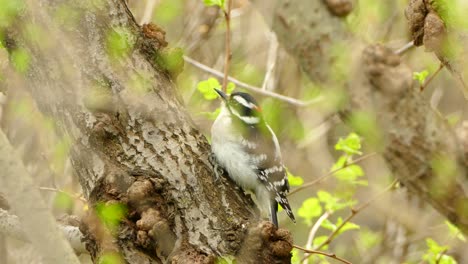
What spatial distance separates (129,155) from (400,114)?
307 centimetres

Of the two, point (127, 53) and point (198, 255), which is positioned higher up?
point (127, 53)

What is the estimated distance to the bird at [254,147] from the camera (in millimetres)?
4520

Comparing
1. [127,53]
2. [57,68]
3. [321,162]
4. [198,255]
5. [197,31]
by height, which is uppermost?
[197,31]

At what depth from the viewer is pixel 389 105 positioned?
5.84 m

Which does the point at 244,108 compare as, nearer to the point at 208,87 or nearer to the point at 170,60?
the point at 208,87

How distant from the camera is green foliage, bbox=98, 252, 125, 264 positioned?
302 centimetres

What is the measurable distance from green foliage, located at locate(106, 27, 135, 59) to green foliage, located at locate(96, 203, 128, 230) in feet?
1.98

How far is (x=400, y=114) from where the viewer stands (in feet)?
19.1

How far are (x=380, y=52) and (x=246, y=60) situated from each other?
1.95 m

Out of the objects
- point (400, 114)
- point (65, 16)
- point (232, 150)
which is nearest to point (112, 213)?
point (65, 16)

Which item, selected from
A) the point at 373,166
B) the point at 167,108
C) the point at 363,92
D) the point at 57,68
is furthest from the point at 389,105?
the point at 57,68

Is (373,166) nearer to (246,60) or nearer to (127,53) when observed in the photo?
(246,60)

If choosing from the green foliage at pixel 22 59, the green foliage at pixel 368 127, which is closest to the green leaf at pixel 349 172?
the green foliage at pixel 368 127

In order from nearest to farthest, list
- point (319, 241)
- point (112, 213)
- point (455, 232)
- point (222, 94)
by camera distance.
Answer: point (112, 213) < point (222, 94) < point (319, 241) < point (455, 232)
